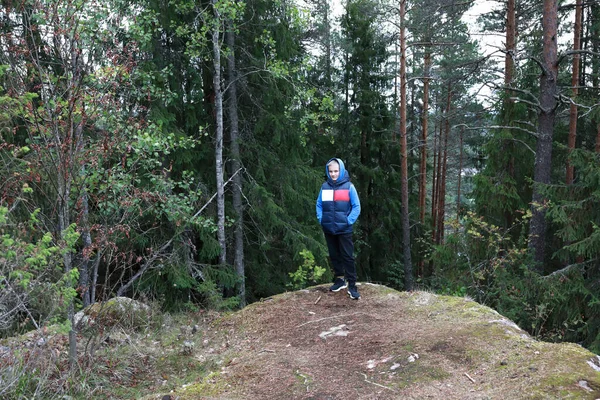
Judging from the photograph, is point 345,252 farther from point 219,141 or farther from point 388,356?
point 219,141

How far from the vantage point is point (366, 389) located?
361cm

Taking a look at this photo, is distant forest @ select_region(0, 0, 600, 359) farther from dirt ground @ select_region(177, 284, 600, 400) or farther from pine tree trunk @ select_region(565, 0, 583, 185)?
dirt ground @ select_region(177, 284, 600, 400)

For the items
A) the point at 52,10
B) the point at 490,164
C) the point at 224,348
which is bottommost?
the point at 224,348

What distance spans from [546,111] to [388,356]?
258 inches

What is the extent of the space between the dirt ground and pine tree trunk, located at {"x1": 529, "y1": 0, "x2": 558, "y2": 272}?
3.99 metres

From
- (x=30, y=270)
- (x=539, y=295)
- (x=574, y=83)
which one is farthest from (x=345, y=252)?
(x=574, y=83)

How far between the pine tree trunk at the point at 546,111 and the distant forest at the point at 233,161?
0.11ft

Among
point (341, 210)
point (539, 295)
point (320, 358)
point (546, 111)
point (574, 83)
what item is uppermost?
point (574, 83)

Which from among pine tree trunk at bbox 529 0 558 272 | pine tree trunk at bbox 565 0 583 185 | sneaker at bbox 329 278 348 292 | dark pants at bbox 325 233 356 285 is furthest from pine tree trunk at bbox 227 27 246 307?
pine tree trunk at bbox 565 0 583 185

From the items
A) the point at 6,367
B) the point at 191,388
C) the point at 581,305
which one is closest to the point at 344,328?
the point at 191,388

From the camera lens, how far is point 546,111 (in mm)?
8250

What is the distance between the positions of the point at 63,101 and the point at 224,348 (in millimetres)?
3249

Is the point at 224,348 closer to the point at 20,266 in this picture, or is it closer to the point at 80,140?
the point at 20,266

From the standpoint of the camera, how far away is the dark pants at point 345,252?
618 centimetres
